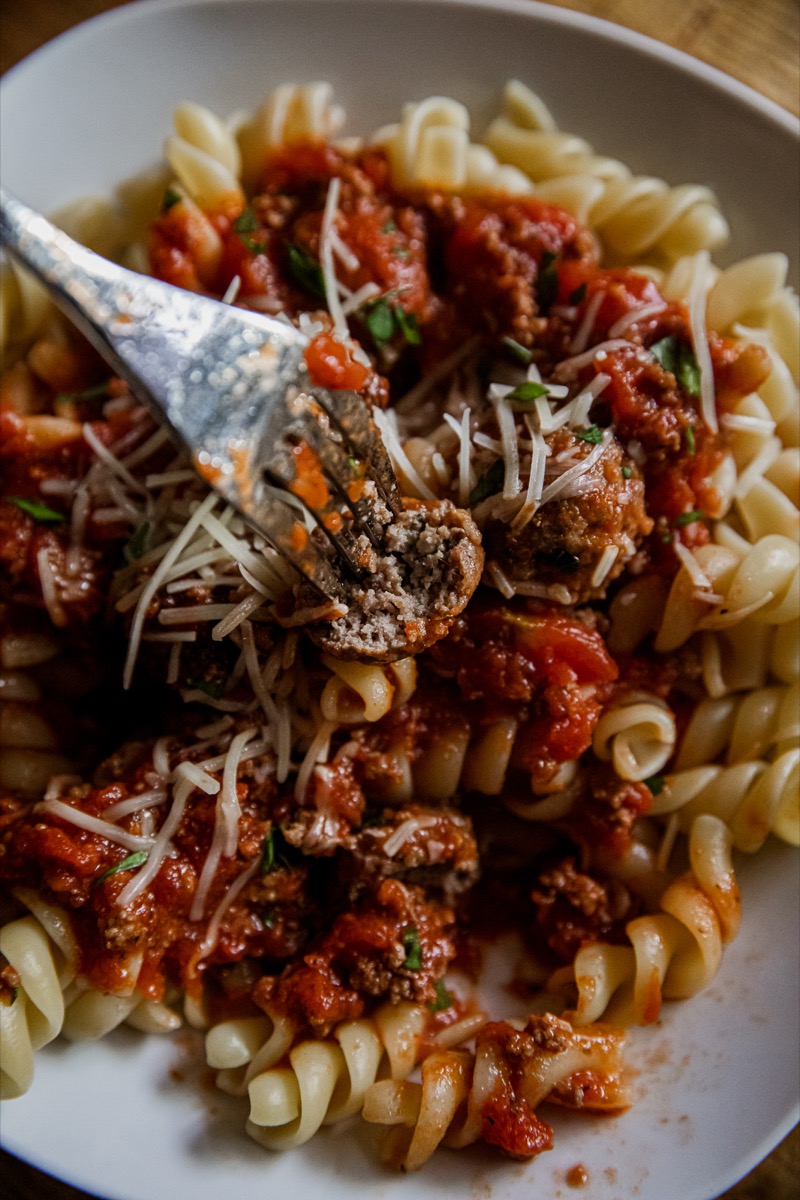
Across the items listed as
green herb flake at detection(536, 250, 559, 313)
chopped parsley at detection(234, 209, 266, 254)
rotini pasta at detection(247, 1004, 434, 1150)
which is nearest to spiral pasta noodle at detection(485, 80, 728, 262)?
green herb flake at detection(536, 250, 559, 313)

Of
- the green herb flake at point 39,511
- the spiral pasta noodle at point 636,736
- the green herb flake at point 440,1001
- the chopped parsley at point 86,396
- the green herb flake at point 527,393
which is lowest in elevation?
the green herb flake at point 440,1001

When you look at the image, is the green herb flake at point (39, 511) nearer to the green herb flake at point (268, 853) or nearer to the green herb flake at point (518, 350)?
the green herb flake at point (268, 853)

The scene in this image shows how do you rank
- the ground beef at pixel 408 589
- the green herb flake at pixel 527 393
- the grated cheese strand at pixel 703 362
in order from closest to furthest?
the ground beef at pixel 408 589
the green herb flake at pixel 527 393
the grated cheese strand at pixel 703 362

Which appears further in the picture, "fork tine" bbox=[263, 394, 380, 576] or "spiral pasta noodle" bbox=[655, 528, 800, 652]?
"spiral pasta noodle" bbox=[655, 528, 800, 652]

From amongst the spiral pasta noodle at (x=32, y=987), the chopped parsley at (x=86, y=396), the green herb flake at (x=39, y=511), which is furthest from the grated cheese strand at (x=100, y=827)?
the chopped parsley at (x=86, y=396)

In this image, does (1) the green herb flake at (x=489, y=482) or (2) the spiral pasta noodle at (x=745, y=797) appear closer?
(1) the green herb flake at (x=489, y=482)

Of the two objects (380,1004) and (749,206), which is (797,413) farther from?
(380,1004)

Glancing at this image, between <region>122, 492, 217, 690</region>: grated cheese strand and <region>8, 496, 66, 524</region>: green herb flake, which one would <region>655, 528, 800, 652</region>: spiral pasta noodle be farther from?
<region>8, 496, 66, 524</region>: green herb flake
